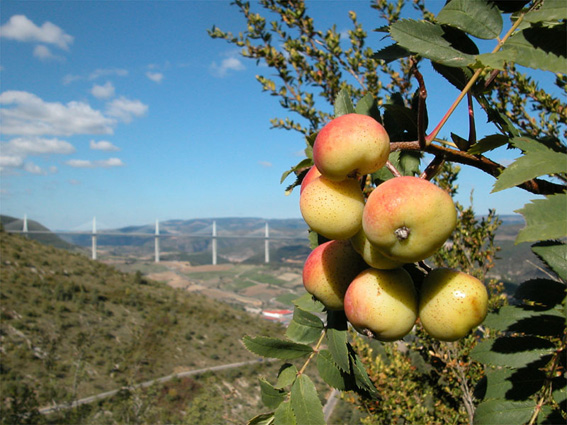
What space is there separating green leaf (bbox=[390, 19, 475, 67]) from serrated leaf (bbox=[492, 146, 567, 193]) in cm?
22

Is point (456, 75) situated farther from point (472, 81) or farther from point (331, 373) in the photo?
point (331, 373)

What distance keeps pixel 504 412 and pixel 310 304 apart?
0.53 metres

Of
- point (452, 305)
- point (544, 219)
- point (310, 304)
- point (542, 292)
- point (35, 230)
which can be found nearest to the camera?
point (544, 219)

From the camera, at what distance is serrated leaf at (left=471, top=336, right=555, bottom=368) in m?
0.94

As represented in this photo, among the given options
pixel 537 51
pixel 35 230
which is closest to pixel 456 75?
pixel 537 51

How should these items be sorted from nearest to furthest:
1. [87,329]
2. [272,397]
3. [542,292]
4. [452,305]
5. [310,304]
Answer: [452,305], [542,292], [272,397], [310,304], [87,329]

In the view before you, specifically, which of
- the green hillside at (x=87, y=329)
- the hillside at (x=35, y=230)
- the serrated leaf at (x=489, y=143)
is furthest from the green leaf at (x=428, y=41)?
the hillside at (x=35, y=230)

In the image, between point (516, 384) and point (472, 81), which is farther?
point (516, 384)

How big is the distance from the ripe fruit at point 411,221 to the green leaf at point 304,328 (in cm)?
46

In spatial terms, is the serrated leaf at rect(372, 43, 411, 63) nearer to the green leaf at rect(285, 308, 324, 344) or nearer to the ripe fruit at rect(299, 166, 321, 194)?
the ripe fruit at rect(299, 166, 321, 194)

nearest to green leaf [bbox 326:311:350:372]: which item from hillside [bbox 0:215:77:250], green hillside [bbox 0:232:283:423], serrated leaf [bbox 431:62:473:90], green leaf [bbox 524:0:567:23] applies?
serrated leaf [bbox 431:62:473:90]

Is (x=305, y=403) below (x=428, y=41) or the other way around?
below

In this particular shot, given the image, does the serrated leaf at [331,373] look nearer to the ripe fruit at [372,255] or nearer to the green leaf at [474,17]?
the ripe fruit at [372,255]

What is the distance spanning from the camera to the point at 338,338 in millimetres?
1002
